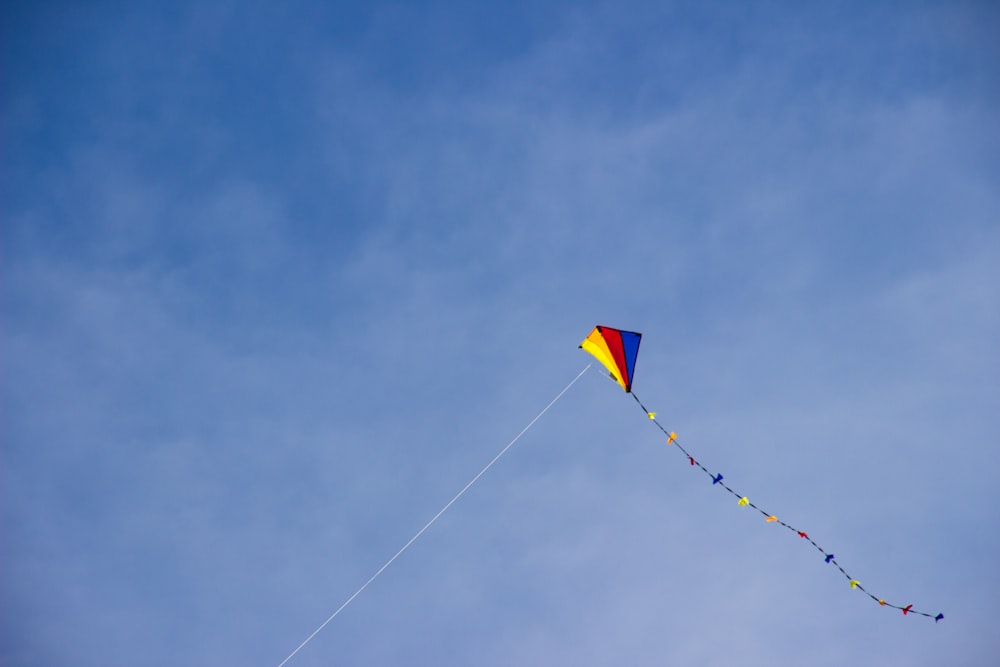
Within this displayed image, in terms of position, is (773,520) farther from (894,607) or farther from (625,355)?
(625,355)

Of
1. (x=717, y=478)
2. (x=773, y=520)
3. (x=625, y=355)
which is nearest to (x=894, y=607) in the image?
(x=773, y=520)

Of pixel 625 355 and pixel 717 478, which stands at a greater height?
pixel 625 355

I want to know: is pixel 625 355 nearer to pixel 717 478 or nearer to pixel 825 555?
pixel 717 478

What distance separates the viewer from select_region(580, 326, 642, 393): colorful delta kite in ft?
67.8

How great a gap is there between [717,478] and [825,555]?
3.26 meters

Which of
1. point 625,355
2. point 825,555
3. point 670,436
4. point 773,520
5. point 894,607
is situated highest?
point 625,355

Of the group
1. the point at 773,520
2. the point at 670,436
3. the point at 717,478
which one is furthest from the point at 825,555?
the point at 670,436

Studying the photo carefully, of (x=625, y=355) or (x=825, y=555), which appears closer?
(x=825, y=555)

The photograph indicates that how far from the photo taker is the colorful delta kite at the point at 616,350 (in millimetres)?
20672

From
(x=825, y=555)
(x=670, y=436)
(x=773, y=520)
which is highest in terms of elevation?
(x=670, y=436)

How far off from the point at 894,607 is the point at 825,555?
2.29 m

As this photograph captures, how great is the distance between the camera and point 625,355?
20781mm

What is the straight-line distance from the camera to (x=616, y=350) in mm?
20766

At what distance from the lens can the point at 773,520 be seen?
1945 cm
